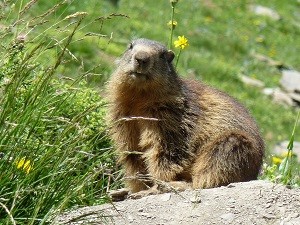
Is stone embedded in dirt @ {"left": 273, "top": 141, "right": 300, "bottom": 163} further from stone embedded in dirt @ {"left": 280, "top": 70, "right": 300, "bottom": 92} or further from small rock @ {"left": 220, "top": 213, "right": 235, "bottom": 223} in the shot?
small rock @ {"left": 220, "top": 213, "right": 235, "bottom": 223}

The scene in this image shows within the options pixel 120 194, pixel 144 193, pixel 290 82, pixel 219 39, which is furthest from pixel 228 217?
pixel 219 39

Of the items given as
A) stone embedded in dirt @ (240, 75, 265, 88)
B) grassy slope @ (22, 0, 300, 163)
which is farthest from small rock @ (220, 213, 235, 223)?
stone embedded in dirt @ (240, 75, 265, 88)

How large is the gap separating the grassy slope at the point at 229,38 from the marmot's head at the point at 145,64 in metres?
7.98

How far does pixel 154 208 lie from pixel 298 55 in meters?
18.0

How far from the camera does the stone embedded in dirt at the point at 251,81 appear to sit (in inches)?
734

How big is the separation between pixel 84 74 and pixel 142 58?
4.83 ft

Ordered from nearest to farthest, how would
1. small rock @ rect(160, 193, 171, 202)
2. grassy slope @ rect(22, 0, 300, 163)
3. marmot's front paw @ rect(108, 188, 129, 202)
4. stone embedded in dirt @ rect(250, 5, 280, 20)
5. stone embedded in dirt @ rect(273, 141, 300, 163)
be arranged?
small rock @ rect(160, 193, 171, 202), marmot's front paw @ rect(108, 188, 129, 202), stone embedded in dirt @ rect(273, 141, 300, 163), grassy slope @ rect(22, 0, 300, 163), stone embedded in dirt @ rect(250, 5, 280, 20)

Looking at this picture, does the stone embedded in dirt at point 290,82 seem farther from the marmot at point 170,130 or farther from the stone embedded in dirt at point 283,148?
the marmot at point 170,130

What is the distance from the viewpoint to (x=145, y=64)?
6.65 meters

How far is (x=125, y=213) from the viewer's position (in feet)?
18.1

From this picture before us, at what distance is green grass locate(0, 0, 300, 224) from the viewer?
4.90m

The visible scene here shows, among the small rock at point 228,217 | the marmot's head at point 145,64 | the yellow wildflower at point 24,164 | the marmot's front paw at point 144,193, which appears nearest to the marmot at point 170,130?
the marmot's head at point 145,64

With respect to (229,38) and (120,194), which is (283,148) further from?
(120,194)

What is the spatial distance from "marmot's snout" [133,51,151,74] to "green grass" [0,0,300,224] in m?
0.29
